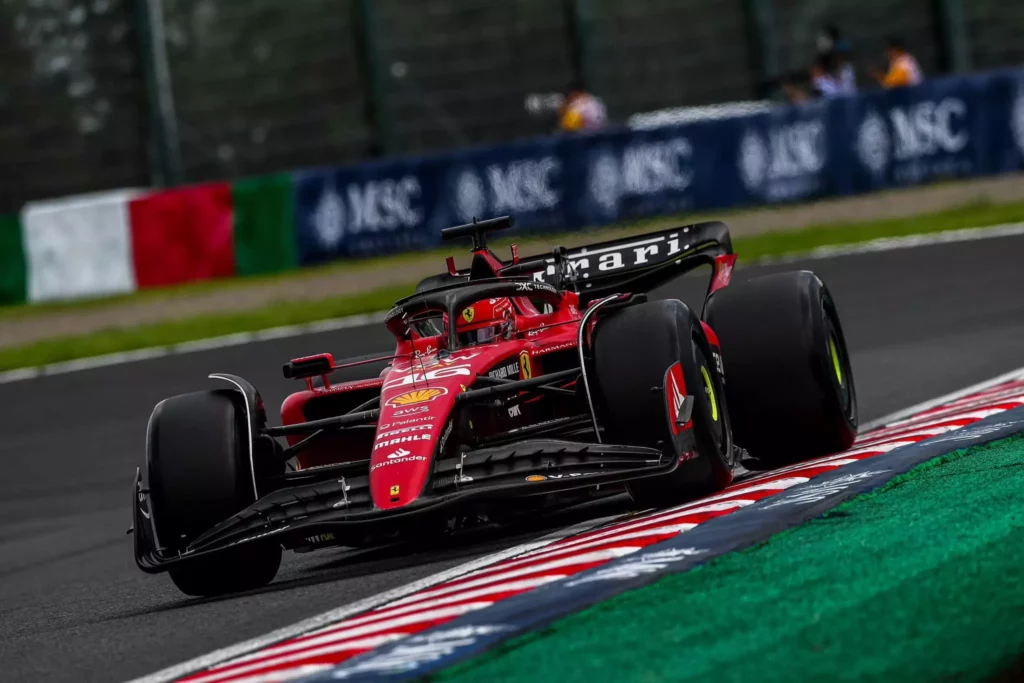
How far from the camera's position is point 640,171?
68.7ft

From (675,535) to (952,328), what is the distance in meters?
7.43

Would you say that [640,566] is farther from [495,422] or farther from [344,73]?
[344,73]

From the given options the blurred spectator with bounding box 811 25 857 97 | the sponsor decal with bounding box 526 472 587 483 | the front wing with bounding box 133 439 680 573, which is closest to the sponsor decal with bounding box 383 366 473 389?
the front wing with bounding box 133 439 680 573

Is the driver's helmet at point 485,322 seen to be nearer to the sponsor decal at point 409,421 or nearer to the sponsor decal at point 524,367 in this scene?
the sponsor decal at point 524,367

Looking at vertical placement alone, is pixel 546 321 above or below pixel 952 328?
above

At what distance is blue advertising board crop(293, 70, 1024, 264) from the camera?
20.8m

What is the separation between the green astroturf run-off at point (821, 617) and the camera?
3.73 m

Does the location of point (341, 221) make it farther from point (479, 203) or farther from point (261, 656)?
point (261, 656)

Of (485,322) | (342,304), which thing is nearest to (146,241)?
(342,304)

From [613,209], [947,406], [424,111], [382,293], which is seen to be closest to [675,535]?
[947,406]

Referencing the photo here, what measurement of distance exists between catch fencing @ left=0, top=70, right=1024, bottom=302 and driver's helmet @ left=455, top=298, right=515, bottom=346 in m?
13.4

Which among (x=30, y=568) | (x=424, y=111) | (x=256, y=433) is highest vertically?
(x=424, y=111)

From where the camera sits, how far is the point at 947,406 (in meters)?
8.74

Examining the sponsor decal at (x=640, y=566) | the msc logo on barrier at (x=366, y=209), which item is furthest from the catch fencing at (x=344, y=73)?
the sponsor decal at (x=640, y=566)
